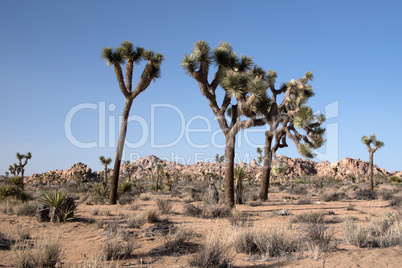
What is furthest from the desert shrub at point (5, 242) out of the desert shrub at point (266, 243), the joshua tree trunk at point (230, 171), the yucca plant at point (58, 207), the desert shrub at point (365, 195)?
the desert shrub at point (365, 195)

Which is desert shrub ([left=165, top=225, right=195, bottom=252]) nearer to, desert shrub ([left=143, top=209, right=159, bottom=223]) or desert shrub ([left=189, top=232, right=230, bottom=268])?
desert shrub ([left=189, top=232, right=230, bottom=268])

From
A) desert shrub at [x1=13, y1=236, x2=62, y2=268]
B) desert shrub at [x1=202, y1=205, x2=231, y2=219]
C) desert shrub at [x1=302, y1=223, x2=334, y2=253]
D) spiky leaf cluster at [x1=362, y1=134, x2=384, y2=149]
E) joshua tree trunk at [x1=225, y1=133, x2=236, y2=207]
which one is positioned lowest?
desert shrub at [x1=202, y1=205, x2=231, y2=219]

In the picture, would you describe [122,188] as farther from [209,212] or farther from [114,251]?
[114,251]

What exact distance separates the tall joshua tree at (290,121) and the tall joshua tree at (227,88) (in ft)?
8.36

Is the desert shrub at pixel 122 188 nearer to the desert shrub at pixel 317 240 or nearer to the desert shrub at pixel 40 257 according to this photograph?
the desert shrub at pixel 40 257

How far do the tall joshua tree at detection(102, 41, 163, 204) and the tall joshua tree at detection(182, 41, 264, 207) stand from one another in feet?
10.2

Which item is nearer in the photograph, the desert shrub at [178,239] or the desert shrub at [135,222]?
the desert shrub at [178,239]

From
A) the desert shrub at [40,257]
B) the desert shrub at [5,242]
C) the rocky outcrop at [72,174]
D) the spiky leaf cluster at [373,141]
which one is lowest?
the rocky outcrop at [72,174]

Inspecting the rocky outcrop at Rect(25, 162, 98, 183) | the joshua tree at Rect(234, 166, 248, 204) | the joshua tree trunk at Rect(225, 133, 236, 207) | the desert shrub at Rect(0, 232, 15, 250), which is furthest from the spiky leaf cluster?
the rocky outcrop at Rect(25, 162, 98, 183)

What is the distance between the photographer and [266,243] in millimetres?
5758

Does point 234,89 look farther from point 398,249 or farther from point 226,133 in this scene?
point 398,249

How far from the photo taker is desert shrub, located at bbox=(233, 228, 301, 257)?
18.6 feet

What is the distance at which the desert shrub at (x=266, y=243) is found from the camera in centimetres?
568

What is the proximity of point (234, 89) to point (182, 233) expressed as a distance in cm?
813
